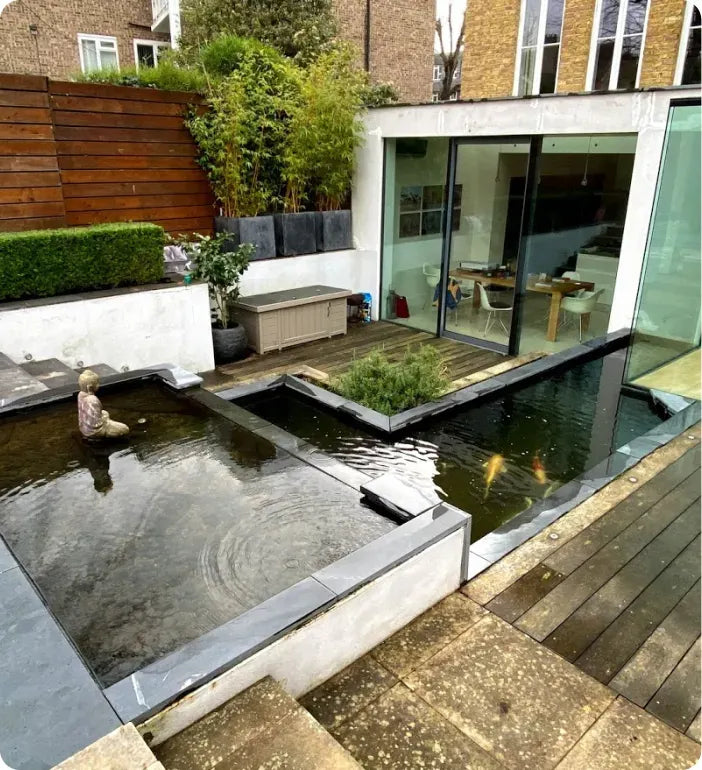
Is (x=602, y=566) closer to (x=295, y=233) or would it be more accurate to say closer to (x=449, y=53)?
(x=295, y=233)

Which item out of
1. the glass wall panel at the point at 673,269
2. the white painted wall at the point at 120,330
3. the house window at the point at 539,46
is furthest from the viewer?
the house window at the point at 539,46

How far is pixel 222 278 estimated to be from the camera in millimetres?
6730

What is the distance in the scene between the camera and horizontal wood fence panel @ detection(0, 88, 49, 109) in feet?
19.0

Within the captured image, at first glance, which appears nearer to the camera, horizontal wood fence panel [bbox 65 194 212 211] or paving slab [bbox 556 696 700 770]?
paving slab [bbox 556 696 700 770]

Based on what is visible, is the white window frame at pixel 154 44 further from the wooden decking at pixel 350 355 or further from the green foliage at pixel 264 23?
the wooden decking at pixel 350 355

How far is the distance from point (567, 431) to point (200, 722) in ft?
13.4

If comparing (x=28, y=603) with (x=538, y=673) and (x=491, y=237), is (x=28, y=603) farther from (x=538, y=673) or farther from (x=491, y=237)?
(x=491, y=237)

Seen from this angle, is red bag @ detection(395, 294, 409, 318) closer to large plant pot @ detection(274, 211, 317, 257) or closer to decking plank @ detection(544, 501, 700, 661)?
large plant pot @ detection(274, 211, 317, 257)

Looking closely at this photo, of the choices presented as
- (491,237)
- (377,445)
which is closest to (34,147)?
(377,445)

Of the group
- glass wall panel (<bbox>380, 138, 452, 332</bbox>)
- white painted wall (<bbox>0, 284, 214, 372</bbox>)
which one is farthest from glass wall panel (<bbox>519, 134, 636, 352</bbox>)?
white painted wall (<bbox>0, 284, 214, 372</bbox>)

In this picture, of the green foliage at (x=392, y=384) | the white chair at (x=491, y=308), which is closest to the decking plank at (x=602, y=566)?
the green foliage at (x=392, y=384)

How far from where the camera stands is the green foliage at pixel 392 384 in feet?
17.5

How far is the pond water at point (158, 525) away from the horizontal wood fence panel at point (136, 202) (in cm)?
330

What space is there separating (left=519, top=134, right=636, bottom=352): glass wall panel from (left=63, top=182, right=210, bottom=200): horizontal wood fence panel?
4.19m
